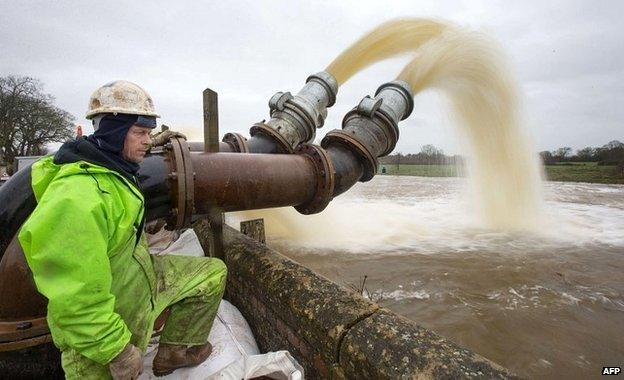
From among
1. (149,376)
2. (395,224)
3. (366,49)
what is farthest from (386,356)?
(395,224)

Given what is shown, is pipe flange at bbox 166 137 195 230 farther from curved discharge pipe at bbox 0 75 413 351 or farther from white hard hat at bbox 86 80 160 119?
white hard hat at bbox 86 80 160 119

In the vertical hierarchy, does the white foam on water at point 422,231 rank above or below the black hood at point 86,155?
below

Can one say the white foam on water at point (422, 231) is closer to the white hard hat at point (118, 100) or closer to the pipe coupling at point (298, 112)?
the pipe coupling at point (298, 112)

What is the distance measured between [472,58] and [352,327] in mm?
5648

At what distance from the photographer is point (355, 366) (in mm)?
1737

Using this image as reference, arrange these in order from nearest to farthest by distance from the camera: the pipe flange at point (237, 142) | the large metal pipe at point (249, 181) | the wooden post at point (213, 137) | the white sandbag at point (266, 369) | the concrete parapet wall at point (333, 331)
A: the concrete parapet wall at point (333, 331)
the white sandbag at point (266, 369)
the large metal pipe at point (249, 181)
the wooden post at point (213, 137)
the pipe flange at point (237, 142)

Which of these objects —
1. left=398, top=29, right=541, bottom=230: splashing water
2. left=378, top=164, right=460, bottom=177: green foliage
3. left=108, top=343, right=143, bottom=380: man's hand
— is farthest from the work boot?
left=378, top=164, right=460, bottom=177: green foliage

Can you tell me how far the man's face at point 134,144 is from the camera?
1871 mm

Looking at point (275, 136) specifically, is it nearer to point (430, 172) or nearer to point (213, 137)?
point (213, 137)

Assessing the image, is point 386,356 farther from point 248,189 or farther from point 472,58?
point 472,58

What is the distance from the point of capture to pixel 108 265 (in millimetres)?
1506

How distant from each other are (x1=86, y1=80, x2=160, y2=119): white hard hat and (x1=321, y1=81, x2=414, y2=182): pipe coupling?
248 centimetres

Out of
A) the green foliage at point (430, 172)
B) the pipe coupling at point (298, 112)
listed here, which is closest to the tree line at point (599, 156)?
the green foliage at point (430, 172)

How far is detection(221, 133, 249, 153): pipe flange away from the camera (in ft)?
13.5
